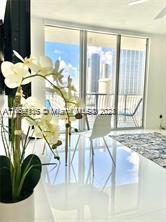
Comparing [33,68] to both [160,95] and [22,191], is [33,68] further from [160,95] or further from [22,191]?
[160,95]

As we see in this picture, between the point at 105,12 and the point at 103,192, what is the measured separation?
3.10 meters

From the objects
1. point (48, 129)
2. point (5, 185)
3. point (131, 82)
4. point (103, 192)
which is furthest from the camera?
point (131, 82)

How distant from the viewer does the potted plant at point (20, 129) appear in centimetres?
87

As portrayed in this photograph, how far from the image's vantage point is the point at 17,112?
0.93 metres

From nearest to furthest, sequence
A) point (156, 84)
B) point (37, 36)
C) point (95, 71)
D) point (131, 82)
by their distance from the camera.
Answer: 1. point (37, 36)
2. point (95, 71)
3. point (131, 82)
4. point (156, 84)

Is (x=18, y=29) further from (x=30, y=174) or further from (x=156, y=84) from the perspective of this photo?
(x=156, y=84)

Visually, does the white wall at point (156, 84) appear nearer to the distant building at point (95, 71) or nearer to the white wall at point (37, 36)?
the distant building at point (95, 71)

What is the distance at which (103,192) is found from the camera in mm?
2424

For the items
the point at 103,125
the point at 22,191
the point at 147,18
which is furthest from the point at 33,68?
the point at 147,18

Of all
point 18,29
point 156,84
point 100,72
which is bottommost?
point 156,84

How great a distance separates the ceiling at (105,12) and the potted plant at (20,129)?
3010mm

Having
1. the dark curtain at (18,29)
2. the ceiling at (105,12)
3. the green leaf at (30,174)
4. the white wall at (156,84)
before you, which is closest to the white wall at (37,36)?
the ceiling at (105,12)

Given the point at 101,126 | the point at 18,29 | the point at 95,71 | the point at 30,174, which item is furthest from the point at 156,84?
the point at 30,174

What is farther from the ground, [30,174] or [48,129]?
[48,129]
